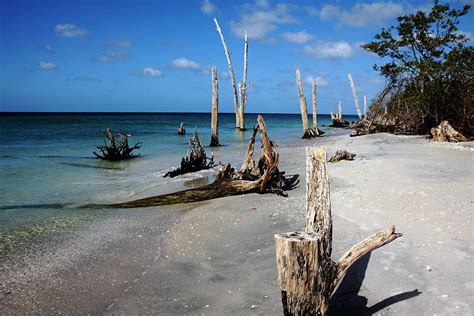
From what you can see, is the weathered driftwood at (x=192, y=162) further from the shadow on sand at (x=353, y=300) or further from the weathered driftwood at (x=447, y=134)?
the weathered driftwood at (x=447, y=134)

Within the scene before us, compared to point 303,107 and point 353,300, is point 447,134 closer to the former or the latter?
point 303,107

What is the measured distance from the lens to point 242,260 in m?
4.68

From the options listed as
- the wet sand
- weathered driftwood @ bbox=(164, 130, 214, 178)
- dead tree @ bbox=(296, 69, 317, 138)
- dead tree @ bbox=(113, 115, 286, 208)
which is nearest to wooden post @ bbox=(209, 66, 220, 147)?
dead tree @ bbox=(296, 69, 317, 138)

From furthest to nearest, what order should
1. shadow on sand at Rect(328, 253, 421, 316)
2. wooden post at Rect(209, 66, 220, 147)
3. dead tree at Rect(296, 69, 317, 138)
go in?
dead tree at Rect(296, 69, 317, 138) → wooden post at Rect(209, 66, 220, 147) → shadow on sand at Rect(328, 253, 421, 316)

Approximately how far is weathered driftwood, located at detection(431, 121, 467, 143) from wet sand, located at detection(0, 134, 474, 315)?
8784 millimetres

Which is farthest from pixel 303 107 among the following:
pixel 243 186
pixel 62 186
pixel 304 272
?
A: pixel 304 272

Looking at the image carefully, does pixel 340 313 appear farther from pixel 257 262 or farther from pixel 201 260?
pixel 201 260

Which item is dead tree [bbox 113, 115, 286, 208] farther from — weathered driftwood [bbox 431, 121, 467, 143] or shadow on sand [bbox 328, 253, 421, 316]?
weathered driftwood [bbox 431, 121, 467, 143]

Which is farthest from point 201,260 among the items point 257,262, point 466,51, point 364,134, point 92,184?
point 364,134

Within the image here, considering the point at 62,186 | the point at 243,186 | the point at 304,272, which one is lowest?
the point at 62,186

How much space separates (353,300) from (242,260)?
148cm

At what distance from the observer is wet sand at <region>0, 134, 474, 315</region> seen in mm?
3631

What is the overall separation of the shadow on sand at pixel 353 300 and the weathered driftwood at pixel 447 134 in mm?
13576

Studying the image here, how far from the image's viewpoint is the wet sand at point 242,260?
3631 millimetres
